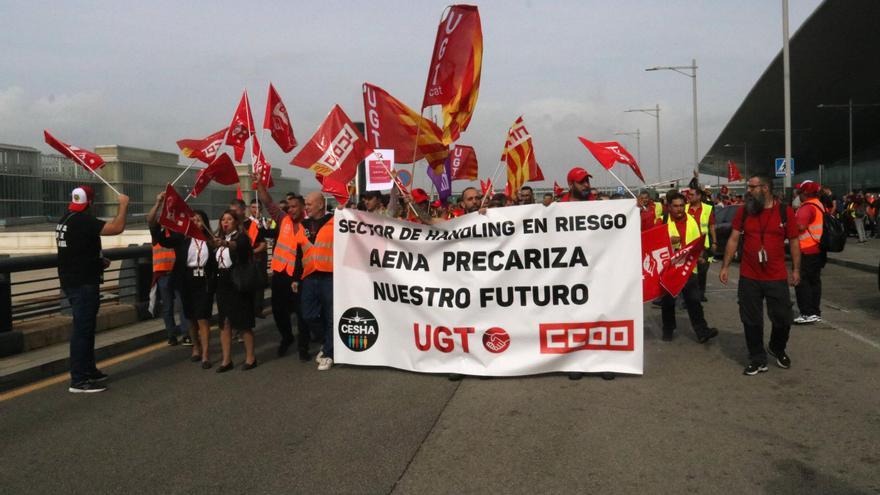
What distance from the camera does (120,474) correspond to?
446 centimetres

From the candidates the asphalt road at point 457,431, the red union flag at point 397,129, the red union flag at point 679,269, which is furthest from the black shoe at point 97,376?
the red union flag at point 679,269

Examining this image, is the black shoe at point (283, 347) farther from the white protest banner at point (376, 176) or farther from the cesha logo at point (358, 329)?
the white protest banner at point (376, 176)

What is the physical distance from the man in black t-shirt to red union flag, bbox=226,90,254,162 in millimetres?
3108

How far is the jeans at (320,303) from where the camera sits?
7520mm

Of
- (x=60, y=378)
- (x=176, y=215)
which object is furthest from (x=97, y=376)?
(x=176, y=215)

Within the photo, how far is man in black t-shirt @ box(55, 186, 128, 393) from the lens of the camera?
22.0ft

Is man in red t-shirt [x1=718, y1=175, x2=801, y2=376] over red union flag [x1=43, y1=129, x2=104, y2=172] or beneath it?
beneath

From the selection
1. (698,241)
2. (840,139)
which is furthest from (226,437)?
(840,139)

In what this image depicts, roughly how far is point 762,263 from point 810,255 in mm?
2915

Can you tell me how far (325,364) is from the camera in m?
7.34

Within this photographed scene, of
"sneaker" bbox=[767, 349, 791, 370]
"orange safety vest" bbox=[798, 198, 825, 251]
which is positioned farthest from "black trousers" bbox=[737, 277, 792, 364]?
"orange safety vest" bbox=[798, 198, 825, 251]

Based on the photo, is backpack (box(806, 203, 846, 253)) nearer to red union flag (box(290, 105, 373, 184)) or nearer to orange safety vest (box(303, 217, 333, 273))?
red union flag (box(290, 105, 373, 184))

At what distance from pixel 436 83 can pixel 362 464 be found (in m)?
4.02

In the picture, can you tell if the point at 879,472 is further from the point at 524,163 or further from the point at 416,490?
the point at 524,163
